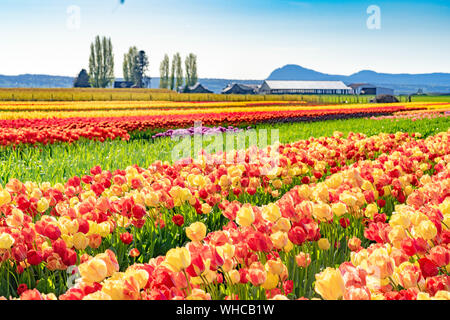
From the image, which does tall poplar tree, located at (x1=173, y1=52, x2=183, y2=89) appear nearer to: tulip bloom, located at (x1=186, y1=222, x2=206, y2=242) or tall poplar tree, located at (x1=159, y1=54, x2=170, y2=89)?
tall poplar tree, located at (x1=159, y1=54, x2=170, y2=89)

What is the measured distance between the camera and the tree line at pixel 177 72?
3396 inches

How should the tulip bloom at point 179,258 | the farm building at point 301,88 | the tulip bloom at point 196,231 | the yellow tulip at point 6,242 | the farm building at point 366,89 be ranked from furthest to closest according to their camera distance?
the farm building at point 366,89 → the farm building at point 301,88 → the yellow tulip at point 6,242 → the tulip bloom at point 196,231 → the tulip bloom at point 179,258

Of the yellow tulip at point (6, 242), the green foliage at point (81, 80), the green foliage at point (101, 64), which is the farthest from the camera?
the green foliage at point (81, 80)

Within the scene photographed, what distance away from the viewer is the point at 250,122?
63.8ft

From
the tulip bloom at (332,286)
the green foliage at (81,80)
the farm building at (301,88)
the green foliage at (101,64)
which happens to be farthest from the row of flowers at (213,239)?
the farm building at (301,88)

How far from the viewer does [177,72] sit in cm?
8656

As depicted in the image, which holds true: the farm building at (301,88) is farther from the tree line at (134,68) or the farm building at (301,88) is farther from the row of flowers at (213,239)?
the row of flowers at (213,239)

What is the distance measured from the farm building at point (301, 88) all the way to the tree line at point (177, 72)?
101 ft

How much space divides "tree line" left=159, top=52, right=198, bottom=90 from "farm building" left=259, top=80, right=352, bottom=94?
30.8 m

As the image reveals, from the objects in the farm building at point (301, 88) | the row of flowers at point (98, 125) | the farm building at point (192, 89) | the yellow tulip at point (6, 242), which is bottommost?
the yellow tulip at point (6, 242)

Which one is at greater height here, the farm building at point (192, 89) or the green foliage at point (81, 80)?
the green foliage at point (81, 80)

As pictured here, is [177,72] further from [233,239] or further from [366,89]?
[233,239]
